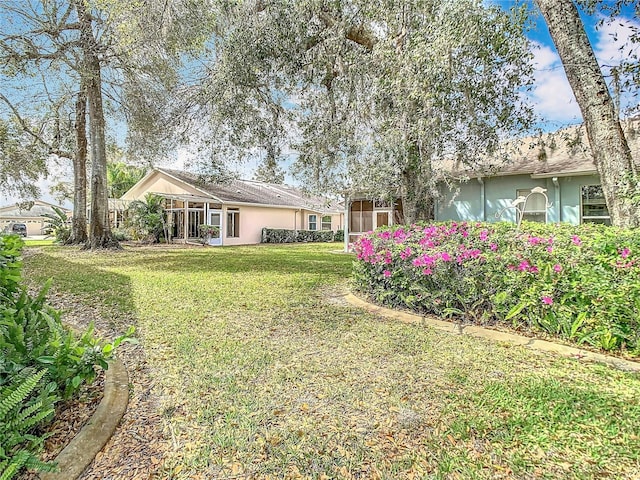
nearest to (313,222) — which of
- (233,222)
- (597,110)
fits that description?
(233,222)

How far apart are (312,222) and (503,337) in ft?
83.3

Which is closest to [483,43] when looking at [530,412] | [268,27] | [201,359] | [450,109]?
[450,109]

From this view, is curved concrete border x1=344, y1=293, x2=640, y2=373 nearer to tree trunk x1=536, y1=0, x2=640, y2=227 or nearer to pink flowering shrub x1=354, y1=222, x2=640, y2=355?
pink flowering shrub x1=354, y1=222, x2=640, y2=355

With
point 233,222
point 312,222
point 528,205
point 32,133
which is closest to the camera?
point 528,205

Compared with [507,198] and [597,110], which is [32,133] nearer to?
[507,198]

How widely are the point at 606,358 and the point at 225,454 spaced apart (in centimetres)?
411

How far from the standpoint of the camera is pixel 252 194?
26.6m

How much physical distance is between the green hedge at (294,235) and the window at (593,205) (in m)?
18.2

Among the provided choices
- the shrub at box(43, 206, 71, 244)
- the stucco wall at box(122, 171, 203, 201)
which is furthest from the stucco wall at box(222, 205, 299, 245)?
the shrub at box(43, 206, 71, 244)

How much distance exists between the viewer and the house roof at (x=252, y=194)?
22797 millimetres

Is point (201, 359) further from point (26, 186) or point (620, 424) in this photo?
point (26, 186)

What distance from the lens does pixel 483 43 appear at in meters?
5.86

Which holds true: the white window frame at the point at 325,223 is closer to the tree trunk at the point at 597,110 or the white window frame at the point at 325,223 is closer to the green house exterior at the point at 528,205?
the green house exterior at the point at 528,205

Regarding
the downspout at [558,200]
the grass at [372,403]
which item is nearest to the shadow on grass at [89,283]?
the grass at [372,403]
